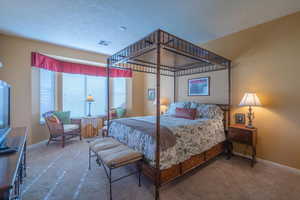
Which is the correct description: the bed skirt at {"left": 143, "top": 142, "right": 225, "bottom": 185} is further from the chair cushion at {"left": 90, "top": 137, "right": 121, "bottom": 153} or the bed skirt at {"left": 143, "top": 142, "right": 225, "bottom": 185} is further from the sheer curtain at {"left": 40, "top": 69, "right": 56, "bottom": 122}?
the sheer curtain at {"left": 40, "top": 69, "right": 56, "bottom": 122}

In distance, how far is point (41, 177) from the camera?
2.19 m

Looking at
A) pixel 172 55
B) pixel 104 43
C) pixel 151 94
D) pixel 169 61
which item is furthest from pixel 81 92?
pixel 172 55

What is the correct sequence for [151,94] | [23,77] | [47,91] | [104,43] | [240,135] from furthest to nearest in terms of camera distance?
[151,94]
[47,91]
[104,43]
[23,77]
[240,135]

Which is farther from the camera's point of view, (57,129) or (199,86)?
(199,86)

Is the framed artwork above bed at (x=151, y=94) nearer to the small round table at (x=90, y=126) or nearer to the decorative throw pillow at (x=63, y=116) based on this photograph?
the small round table at (x=90, y=126)

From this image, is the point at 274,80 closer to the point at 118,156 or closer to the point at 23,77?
the point at 118,156

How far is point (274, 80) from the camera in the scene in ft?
8.38

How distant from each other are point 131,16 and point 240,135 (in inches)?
122

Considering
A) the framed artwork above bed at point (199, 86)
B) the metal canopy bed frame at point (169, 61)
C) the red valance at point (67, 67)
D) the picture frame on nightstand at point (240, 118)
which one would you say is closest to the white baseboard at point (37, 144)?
the red valance at point (67, 67)

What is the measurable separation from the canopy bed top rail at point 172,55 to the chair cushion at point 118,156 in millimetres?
1544

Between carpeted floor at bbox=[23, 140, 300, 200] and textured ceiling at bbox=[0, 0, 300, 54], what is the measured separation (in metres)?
2.80

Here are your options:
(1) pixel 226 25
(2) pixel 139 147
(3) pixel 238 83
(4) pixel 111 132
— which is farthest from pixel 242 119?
(4) pixel 111 132

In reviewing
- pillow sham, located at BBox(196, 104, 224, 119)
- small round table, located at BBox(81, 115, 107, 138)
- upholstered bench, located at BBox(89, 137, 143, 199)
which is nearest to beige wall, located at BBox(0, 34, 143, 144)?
small round table, located at BBox(81, 115, 107, 138)

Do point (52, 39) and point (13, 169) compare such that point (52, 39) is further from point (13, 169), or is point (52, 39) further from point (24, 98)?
point (13, 169)
